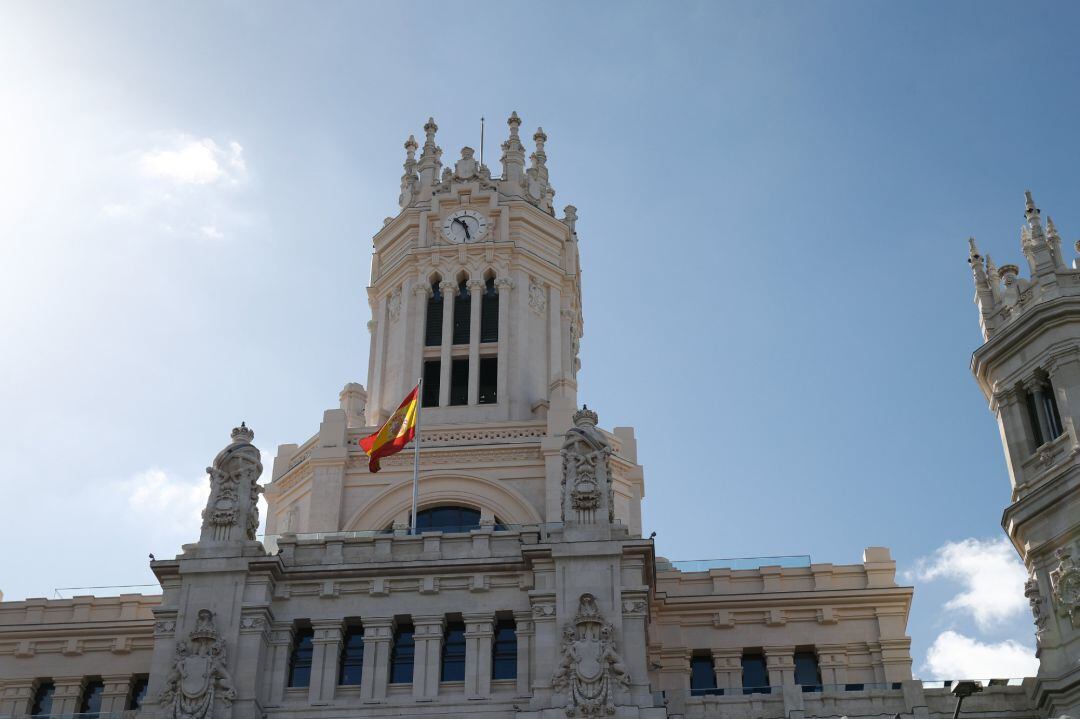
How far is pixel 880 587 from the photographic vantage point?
186ft

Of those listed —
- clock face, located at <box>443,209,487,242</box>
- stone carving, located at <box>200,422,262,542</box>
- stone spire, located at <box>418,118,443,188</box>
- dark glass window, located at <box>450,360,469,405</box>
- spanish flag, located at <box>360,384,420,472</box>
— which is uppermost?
stone spire, located at <box>418,118,443,188</box>

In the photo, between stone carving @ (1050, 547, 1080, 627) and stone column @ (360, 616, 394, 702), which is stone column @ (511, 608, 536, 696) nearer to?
stone column @ (360, 616, 394, 702)

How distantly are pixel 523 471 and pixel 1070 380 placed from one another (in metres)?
23.7

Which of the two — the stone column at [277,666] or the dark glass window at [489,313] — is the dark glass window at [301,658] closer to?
the stone column at [277,666]

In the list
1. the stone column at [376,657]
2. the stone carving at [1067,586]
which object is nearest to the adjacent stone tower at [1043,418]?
the stone carving at [1067,586]

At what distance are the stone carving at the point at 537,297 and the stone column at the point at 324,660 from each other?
2664 centimetres

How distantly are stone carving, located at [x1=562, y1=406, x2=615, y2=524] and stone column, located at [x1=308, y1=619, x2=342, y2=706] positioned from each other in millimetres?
8826

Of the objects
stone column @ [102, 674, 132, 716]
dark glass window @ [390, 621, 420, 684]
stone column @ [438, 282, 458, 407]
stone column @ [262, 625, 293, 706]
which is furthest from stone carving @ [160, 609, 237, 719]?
stone column @ [438, 282, 458, 407]

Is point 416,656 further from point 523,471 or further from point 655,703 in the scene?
point 523,471

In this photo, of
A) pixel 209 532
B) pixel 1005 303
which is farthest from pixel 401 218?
pixel 1005 303

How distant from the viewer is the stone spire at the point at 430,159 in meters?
79.7

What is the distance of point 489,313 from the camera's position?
238 ft

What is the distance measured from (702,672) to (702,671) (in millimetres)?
45

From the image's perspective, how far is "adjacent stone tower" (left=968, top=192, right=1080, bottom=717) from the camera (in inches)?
1861
